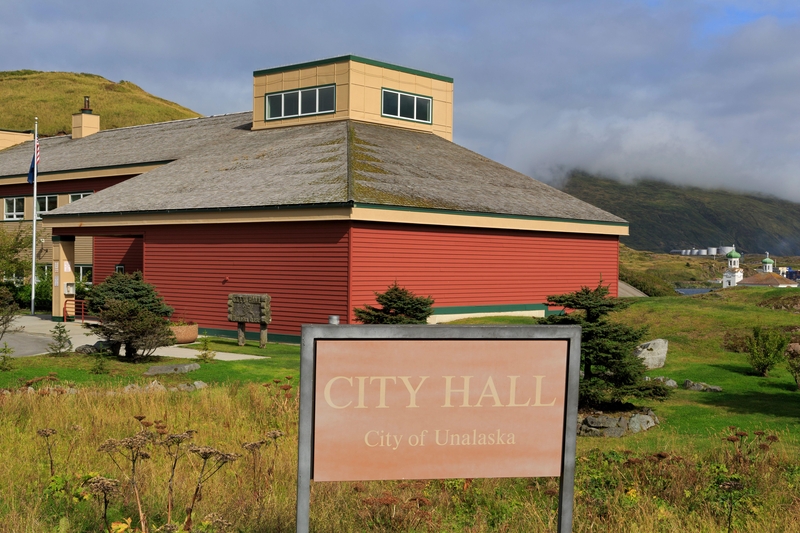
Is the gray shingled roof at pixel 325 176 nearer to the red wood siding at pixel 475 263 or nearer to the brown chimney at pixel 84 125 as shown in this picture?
the red wood siding at pixel 475 263

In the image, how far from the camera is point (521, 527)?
7570 mm

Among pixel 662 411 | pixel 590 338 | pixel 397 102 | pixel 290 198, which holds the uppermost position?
pixel 397 102

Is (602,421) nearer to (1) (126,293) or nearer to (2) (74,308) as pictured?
(1) (126,293)

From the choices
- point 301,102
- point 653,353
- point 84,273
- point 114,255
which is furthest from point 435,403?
point 84,273

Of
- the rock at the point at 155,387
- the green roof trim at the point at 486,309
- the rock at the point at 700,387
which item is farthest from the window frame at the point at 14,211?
the rock at the point at 700,387

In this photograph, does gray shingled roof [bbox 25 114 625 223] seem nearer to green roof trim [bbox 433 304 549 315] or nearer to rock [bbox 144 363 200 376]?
green roof trim [bbox 433 304 549 315]

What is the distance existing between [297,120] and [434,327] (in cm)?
3475

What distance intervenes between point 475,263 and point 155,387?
1648 centimetres

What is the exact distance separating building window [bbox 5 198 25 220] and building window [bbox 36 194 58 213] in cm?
184

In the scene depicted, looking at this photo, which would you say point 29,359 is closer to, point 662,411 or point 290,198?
point 290,198

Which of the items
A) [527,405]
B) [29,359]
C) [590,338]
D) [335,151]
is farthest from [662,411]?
[335,151]

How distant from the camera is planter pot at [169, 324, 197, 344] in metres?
28.3

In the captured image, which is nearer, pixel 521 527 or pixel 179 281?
pixel 521 527

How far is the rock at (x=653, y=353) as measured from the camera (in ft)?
72.8
